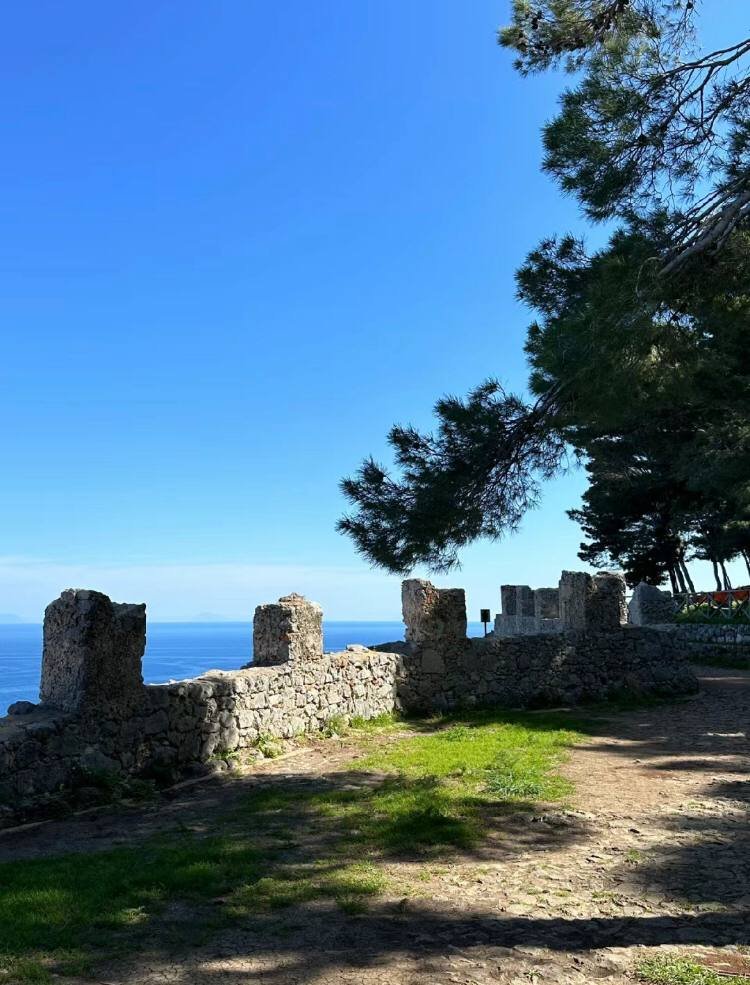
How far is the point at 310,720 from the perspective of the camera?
11.6 m

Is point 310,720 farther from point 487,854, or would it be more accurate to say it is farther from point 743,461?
point 743,461

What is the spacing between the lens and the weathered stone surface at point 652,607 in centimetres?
2619

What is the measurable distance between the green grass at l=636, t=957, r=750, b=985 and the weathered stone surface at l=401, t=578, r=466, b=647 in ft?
31.0

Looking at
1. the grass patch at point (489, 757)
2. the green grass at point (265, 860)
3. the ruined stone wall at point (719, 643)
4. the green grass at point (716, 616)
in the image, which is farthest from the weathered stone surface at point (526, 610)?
the green grass at point (265, 860)

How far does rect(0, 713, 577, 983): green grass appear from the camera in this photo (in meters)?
4.89

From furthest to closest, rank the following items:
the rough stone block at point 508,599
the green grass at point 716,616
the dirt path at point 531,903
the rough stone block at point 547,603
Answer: the rough stone block at point 508,599
the green grass at point 716,616
the rough stone block at point 547,603
the dirt path at point 531,903

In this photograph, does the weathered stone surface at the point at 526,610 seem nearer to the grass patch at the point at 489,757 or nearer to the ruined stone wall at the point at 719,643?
the ruined stone wall at the point at 719,643

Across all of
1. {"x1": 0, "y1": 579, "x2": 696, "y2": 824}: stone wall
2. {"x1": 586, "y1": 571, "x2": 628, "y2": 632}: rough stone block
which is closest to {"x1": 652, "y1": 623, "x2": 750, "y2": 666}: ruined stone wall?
{"x1": 586, "y1": 571, "x2": 628, "y2": 632}: rough stone block

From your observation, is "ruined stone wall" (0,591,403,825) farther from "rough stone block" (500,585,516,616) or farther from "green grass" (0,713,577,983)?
"rough stone block" (500,585,516,616)

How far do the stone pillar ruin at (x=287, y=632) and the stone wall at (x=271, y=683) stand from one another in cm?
2

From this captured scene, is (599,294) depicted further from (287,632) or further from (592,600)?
(592,600)

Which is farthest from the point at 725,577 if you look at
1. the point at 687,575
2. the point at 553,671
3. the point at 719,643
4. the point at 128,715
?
the point at 128,715

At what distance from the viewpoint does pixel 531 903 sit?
5.32 metres

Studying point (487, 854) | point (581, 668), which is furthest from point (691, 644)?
point (487, 854)
